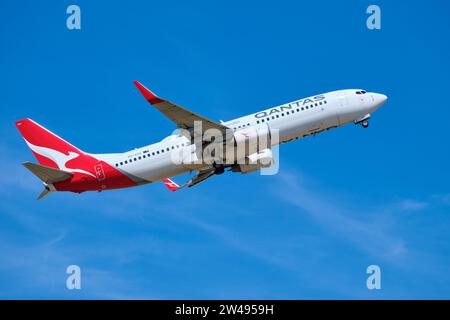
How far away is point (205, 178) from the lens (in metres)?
79.6

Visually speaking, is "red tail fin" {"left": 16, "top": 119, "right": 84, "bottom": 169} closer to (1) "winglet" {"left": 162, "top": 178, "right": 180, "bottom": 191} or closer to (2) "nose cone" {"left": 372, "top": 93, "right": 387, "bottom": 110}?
(1) "winglet" {"left": 162, "top": 178, "right": 180, "bottom": 191}

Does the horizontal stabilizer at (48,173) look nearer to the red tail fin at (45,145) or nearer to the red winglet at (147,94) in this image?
the red tail fin at (45,145)

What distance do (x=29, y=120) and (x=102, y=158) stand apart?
8131 mm

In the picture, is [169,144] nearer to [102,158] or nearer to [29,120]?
[102,158]

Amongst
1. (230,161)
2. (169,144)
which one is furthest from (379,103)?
(169,144)

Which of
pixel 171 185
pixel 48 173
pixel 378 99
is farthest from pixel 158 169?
pixel 378 99

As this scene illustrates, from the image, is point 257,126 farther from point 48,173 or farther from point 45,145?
point 45,145

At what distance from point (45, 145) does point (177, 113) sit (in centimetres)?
1519

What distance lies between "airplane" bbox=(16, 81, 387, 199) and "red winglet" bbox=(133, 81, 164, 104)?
5880 mm

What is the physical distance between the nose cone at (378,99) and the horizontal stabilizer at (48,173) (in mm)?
29539

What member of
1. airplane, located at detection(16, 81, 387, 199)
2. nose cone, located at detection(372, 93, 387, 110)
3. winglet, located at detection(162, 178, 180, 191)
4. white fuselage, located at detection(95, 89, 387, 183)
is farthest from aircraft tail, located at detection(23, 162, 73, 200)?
nose cone, located at detection(372, 93, 387, 110)

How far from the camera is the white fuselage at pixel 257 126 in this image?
2965 inches

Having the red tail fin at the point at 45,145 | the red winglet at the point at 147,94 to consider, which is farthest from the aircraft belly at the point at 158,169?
the red winglet at the point at 147,94

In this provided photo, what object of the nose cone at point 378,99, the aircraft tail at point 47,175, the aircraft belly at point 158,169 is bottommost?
the aircraft tail at point 47,175
